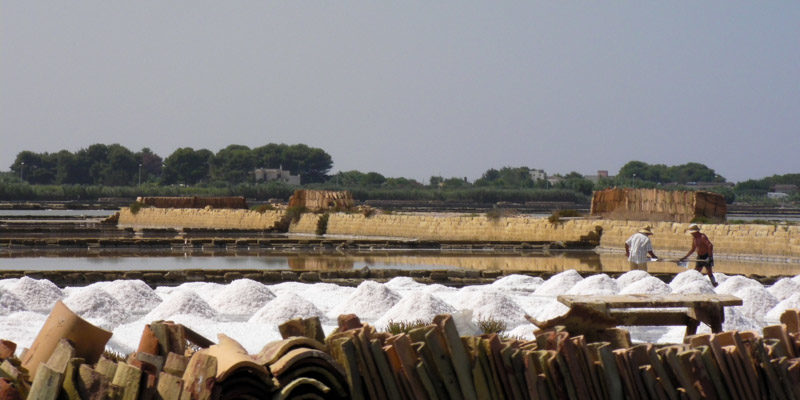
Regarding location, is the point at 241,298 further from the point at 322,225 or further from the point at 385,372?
the point at 322,225

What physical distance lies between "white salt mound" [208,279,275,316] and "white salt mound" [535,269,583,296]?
12.0 ft

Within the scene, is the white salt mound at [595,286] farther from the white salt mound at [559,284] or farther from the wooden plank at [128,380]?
the wooden plank at [128,380]

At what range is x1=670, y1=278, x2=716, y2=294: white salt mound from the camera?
12.2 m

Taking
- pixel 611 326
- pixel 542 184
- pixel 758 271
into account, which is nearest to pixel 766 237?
pixel 758 271

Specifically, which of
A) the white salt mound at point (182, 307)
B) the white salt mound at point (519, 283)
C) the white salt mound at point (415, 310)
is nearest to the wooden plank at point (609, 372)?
the white salt mound at point (415, 310)

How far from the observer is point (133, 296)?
11.4 meters

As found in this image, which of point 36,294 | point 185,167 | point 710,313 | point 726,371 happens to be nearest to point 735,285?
point 710,313

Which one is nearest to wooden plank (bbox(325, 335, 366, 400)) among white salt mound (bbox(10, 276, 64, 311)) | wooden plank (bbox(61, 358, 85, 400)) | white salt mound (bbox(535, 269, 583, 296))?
wooden plank (bbox(61, 358, 85, 400))

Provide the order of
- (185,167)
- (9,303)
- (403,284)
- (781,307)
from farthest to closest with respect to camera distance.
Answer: (185,167)
(403,284)
(781,307)
(9,303)

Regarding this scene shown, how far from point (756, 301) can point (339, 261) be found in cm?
1235

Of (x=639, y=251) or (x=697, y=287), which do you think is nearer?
(x=697, y=287)

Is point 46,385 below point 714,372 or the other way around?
the other way around

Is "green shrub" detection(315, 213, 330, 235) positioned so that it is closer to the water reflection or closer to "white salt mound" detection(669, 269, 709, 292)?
the water reflection

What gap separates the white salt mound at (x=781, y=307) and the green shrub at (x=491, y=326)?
305 cm
